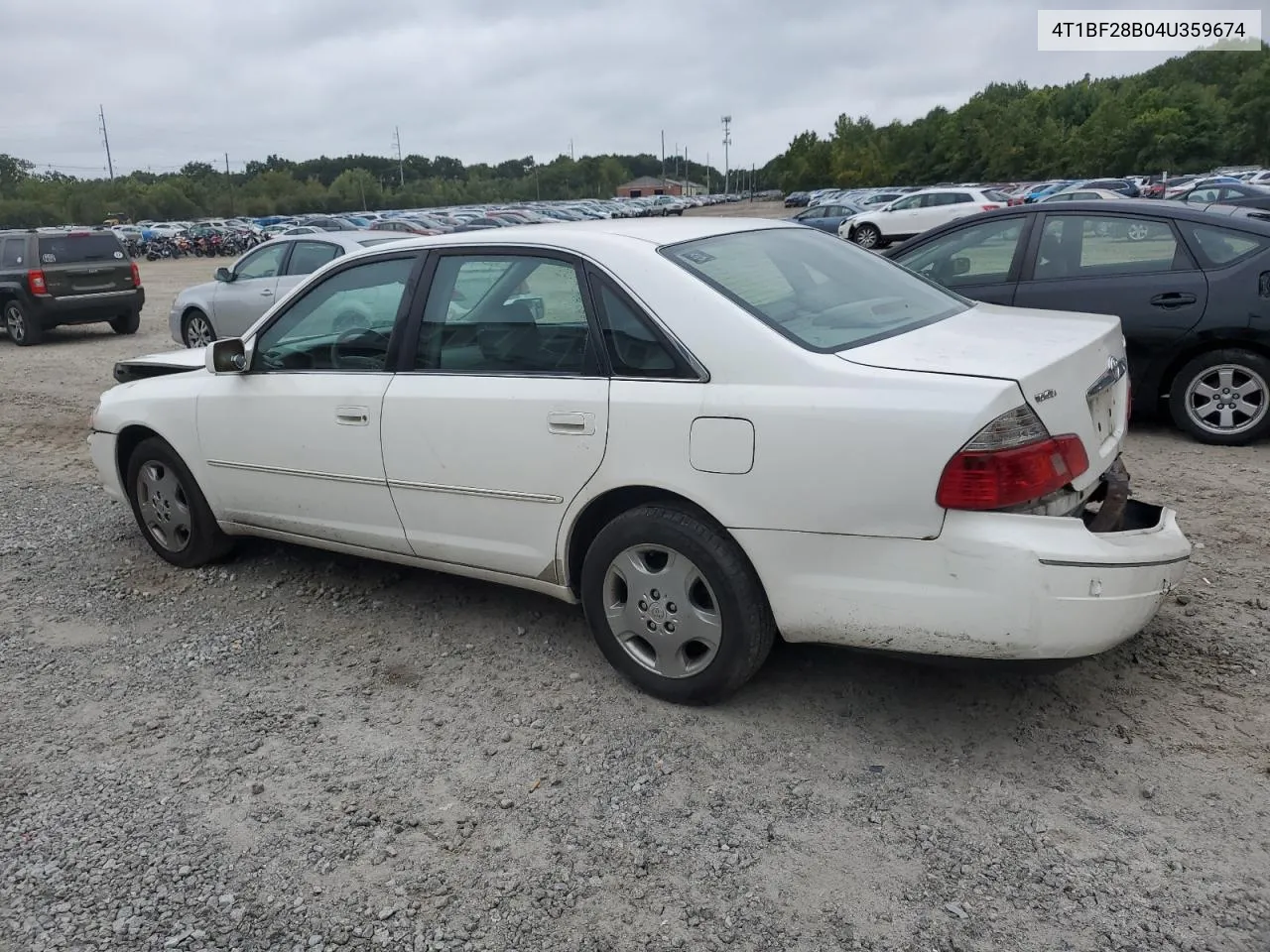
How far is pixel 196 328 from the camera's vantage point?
1277cm

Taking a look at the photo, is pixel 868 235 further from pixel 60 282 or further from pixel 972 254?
pixel 972 254

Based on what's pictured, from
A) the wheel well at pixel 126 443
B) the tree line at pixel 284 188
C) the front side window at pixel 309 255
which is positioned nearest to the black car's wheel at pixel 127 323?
the front side window at pixel 309 255

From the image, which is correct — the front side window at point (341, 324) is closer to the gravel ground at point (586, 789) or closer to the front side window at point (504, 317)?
the front side window at point (504, 317)

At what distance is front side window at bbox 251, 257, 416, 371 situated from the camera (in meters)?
4.25

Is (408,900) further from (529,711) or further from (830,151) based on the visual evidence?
(830,151)

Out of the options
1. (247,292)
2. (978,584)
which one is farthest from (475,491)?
(247,292)

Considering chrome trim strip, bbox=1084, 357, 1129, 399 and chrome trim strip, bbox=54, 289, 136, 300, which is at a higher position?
chrome trim strip, bbox=54, 289, 136, 300

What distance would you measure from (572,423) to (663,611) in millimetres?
705

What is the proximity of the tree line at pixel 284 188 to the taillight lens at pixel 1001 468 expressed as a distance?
80.1m

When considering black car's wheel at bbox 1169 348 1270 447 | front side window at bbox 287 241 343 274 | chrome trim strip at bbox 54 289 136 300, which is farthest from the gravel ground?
chrome trim strip at bbox 54 289 136 300

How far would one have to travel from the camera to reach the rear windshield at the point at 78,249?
15117 millimetres

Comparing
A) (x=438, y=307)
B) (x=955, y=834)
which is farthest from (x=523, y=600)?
(x=955, y=834)

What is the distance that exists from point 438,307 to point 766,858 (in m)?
2.39

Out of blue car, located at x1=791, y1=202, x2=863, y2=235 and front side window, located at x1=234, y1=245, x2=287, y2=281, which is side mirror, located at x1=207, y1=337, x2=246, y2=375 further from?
blue car, located at x1=791, y1=202, x2=863, y2=235
